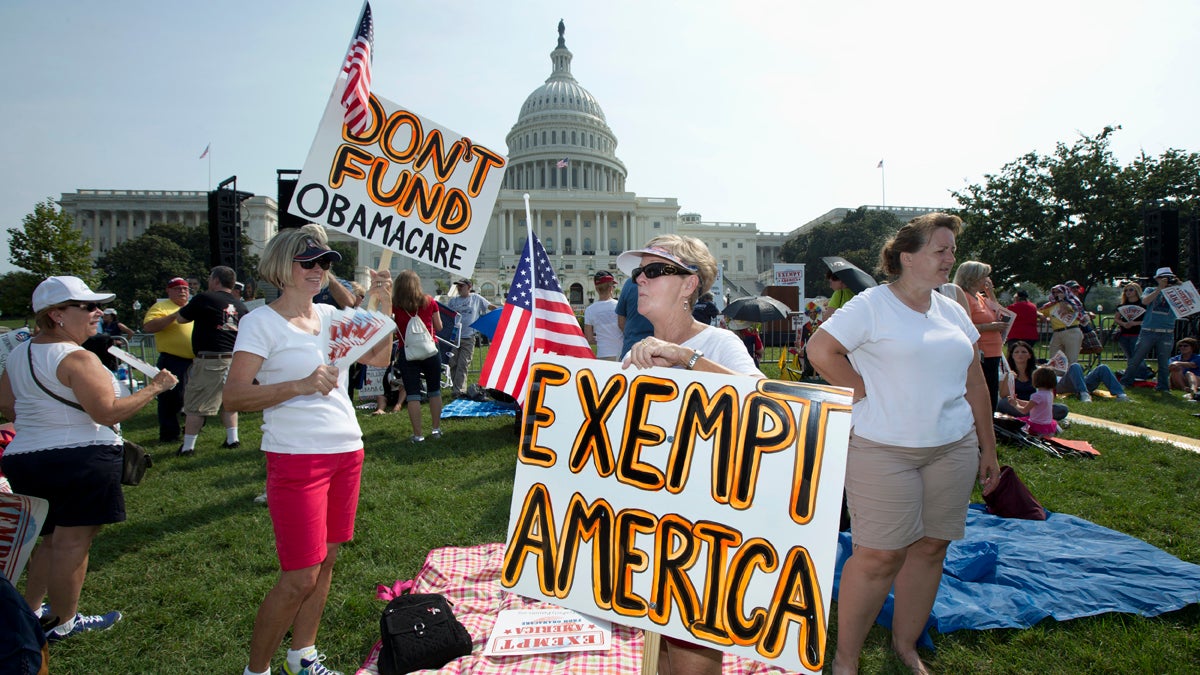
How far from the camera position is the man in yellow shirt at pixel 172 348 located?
6.93 m

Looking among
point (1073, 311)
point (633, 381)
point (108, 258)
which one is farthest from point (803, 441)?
point (108, 258)

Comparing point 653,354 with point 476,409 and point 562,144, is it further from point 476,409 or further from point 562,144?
point 562,144

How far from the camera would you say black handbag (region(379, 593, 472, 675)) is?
2719mm

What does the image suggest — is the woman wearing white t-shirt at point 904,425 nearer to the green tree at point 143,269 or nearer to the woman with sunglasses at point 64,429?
the woman with sunglasses at point 64,429

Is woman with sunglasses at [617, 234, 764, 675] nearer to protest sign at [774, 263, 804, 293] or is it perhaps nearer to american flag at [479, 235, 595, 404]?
american flag at [479, 235, 595, 404]

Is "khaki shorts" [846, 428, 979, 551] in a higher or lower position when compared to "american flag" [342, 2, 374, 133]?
lower

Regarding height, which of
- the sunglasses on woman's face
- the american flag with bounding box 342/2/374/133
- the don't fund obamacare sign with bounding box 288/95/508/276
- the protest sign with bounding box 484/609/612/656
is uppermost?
the american flag with bounding box 342/2/374/133

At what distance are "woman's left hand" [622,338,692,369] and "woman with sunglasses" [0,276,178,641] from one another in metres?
2.36

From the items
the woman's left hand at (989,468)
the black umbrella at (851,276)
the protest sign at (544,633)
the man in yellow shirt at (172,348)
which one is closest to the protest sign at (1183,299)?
the black umbrella at (851,276)

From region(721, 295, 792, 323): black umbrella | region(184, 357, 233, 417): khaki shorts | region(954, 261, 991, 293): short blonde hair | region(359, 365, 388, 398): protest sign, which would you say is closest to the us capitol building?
region(721, 295, 792, 323): black umbrella

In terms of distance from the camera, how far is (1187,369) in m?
10.3

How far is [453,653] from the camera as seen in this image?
9.29 feet

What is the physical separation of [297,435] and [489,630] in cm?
147

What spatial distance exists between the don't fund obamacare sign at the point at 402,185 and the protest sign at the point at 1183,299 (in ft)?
38.0
